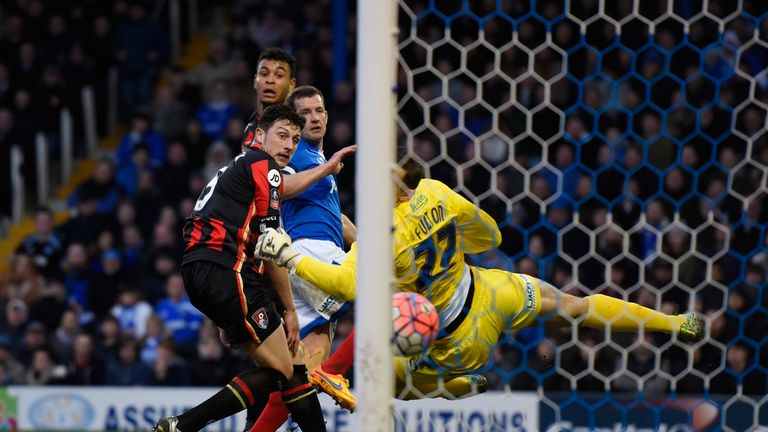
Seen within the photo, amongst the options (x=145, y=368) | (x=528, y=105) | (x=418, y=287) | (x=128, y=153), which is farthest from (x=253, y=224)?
(x=128, y=153)

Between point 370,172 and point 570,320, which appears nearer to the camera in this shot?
point 370,172

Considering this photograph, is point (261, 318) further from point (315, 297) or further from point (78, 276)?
point (78, 276)

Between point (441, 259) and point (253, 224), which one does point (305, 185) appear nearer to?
point (253, 224)

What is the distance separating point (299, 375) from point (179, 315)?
546 centimetres

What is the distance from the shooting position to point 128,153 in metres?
12.1

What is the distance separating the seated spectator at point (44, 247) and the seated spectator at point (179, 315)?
159 cm

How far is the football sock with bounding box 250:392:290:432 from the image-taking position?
17.3ft

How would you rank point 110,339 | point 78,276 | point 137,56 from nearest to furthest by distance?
→ point 110,339, point 78,276, point 137,56

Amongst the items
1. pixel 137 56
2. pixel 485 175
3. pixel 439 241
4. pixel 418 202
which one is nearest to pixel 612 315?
pixel 439 241

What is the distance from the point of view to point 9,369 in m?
10.5

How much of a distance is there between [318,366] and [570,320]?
118cm

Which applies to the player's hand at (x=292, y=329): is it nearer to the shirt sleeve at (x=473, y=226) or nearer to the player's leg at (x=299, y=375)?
the player's leg at (x=299, y=375)

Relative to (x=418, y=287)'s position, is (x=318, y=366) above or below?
below

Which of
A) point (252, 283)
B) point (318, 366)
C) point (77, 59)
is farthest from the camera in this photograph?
point (77, 59)
